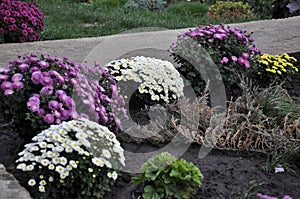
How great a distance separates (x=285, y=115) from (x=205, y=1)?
865cm

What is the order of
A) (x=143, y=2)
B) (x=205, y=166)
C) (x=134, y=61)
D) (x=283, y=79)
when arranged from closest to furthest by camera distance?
1. (x=205, y=166)
2. (x=134, y=61)
3. (x=283, y=79)
4. (x=143, y=2)

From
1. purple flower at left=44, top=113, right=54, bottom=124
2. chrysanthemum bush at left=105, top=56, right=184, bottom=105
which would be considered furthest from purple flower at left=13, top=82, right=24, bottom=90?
chrysanthemum bush at left=105, top=56, right=184, bottom=105

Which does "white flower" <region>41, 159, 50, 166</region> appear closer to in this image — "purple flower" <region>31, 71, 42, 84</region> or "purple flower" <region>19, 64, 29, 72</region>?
"purple flower" <region>31, 71, 42, 84</region>

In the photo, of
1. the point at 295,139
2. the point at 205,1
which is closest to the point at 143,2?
the point at 205,1

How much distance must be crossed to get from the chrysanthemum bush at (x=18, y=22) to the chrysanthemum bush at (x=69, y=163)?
349 cm

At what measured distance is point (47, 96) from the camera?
2.91 meters

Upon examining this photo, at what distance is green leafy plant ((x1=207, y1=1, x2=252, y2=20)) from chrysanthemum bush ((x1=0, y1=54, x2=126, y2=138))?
660 cm

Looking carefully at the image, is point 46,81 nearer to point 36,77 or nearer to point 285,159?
point 36,77

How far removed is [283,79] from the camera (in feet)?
16.0

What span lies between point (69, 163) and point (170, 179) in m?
0.57

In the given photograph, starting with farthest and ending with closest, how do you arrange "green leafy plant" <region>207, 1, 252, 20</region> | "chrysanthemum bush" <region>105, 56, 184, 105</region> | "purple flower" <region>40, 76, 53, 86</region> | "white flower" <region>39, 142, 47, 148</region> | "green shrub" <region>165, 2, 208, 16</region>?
"green shrub" <region>165, 2, 208, 16</region>
"green leafy plant" <region>207, 1, 252, 20</region>
"chrysanthemum bush" <region>105, 56, 184, 105</region>
"purple flower" <region>40, 76, 53, 86</region>
"white flower" <region>39, 142, 47, 148</region>

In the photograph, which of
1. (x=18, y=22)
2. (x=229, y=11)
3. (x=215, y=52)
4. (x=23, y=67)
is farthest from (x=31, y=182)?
(x=229, y=11)

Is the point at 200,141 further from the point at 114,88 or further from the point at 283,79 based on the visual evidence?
the point at 283,79

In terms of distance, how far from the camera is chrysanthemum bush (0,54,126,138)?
2881 mm
